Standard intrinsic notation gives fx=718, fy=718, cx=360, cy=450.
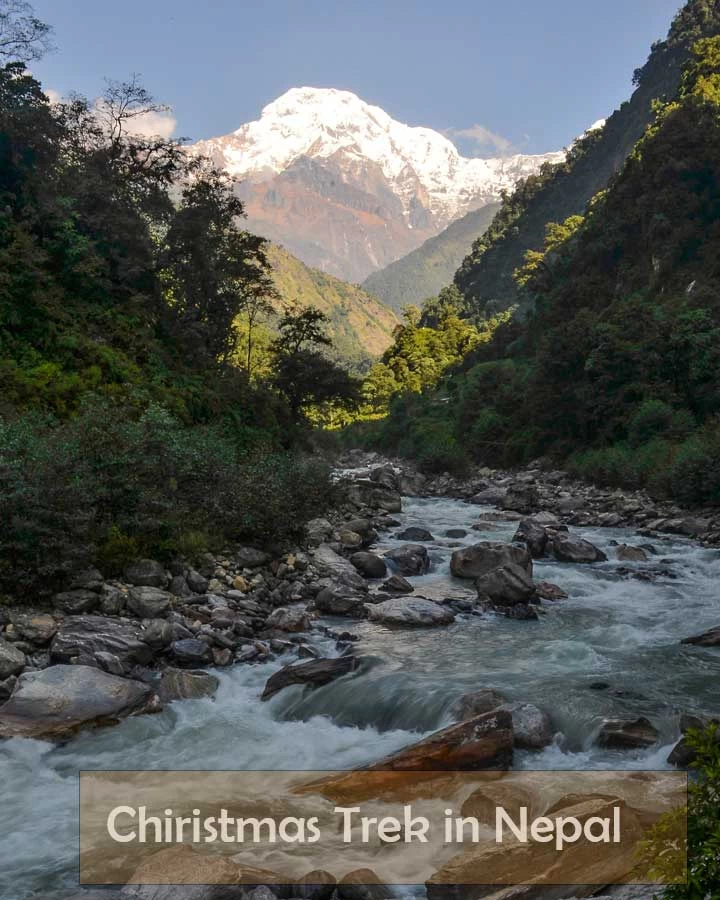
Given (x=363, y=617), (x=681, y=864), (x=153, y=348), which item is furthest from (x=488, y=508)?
(x=681, y=864)

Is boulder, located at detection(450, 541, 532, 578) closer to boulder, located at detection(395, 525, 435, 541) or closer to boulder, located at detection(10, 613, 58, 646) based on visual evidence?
boulder, located at detection(395, 525, 435, 541)

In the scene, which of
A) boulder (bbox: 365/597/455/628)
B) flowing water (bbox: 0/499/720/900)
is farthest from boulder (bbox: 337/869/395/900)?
boulder (bbox: 365/597/455/628)

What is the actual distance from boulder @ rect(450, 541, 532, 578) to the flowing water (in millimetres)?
1729

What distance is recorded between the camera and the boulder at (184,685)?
9586 millimetres

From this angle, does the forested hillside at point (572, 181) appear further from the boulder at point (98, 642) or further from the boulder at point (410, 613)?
the boulder at point (98, 642)

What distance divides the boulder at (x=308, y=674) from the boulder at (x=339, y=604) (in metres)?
3.01

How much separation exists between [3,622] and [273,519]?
22.6 feet

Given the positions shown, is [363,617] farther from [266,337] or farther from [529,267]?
[266,337]

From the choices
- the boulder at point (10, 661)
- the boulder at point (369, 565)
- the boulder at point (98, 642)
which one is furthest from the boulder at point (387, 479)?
the boulder at point (10, 661)

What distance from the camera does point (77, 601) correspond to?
447 inches

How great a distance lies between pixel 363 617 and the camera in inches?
532

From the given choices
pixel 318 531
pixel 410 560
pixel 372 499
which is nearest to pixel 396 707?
pixel 410 560

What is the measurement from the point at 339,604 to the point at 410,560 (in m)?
4.22

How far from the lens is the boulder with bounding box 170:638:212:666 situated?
1069 centimetres
